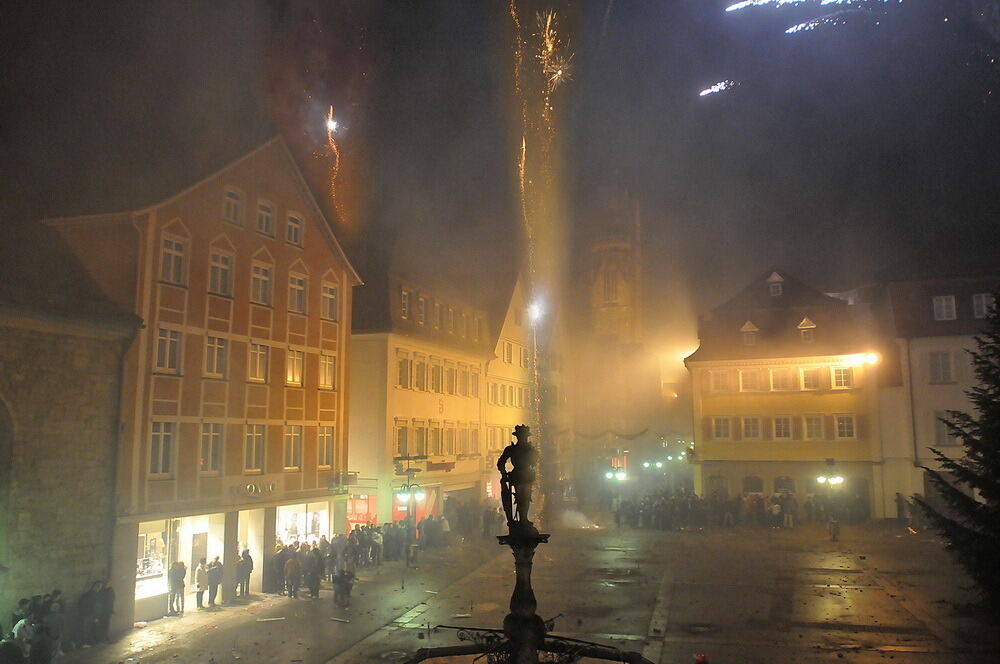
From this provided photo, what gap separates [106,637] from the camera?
18.5 m

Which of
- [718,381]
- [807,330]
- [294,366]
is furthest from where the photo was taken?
[718,381]

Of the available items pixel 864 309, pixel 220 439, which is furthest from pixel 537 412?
pixel 220 439

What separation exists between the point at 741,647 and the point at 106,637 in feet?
48.5

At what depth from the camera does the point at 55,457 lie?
1842cm

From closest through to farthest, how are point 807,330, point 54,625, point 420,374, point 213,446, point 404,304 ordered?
1. point 54,625
2. point 213,446
3. point 404,304
4. point 420,374
5. point 807,330

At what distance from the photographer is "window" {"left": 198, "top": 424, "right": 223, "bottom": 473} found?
22875 millimetres

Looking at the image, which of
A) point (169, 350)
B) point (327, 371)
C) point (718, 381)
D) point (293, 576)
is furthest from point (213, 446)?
point (718, 381)

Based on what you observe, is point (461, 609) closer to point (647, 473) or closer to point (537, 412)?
point (537, 412)

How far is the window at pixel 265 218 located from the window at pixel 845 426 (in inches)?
1305

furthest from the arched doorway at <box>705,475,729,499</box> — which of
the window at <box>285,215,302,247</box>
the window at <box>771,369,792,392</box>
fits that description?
the window at <box>285,215,302,247</box>

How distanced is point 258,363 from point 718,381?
1193 inches

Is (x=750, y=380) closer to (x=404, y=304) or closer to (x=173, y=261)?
(x=404, y=304)

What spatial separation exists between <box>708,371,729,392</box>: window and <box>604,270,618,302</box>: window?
25204mm

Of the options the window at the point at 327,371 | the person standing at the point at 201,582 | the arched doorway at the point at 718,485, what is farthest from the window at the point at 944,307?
the person standing at the point at 201,582
